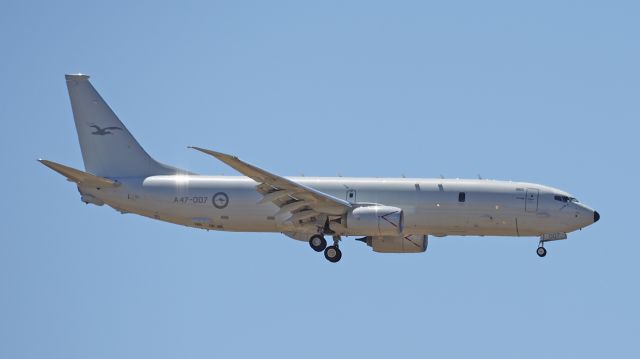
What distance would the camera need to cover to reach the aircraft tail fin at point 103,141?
5103 centimetres

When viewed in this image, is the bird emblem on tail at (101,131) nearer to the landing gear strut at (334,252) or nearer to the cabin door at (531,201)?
the landing gear strut at (334,252)

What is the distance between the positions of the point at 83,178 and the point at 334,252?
11731 mm

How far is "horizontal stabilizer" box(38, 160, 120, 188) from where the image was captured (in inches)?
1899

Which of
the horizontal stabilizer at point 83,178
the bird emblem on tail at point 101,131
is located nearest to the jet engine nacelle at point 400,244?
the horizontal stabilizer at point 83,178

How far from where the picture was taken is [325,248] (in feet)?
159

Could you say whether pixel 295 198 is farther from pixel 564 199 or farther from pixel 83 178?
pixel 564 199

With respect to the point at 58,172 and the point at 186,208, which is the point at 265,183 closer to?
the point at 186,208

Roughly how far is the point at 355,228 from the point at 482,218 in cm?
569

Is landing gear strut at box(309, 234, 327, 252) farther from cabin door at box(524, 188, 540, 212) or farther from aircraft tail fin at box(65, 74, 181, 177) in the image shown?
cabin door at box(524, 188, 540, 212)

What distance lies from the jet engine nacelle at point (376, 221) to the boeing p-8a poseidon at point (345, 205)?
0.04 m

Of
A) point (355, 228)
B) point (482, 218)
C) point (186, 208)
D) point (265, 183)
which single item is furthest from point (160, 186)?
point (482, 218)

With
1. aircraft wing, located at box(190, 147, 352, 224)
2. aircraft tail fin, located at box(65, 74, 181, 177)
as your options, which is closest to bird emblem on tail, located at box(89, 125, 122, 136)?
aircraft tail fin, located at box(65, 74, 181, 177)

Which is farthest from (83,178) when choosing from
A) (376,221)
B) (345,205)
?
(376,221)

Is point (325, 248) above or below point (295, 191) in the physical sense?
below
